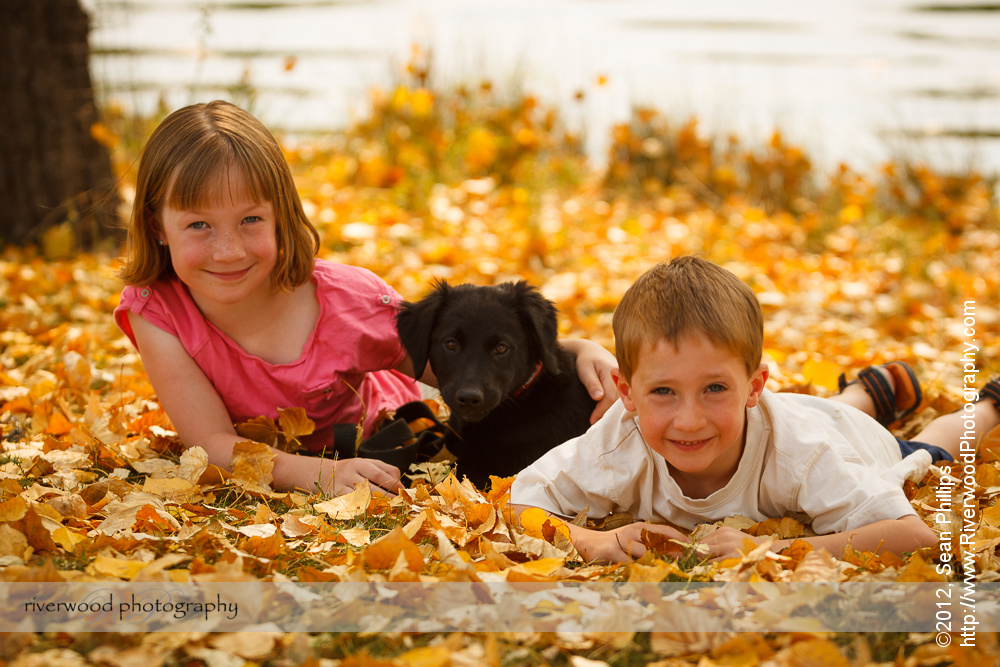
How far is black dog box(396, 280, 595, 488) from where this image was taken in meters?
3.05

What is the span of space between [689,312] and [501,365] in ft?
3.12

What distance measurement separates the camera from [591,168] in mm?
9492

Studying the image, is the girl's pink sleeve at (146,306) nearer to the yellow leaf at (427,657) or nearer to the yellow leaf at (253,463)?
the yellow leaf at (253,463)

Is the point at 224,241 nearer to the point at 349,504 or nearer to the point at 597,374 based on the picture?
the point at 349,504

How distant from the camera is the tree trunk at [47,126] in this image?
18.5 feet

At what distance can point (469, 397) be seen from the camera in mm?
2836

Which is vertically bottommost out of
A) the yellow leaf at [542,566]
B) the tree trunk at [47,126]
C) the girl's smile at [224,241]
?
the yellow leaf at [542,566]

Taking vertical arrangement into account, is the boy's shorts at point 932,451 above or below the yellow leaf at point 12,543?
below

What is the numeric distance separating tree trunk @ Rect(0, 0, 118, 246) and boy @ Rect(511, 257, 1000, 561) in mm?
4457

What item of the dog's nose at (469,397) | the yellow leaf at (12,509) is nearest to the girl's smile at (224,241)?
the dog's nose at (469,397)

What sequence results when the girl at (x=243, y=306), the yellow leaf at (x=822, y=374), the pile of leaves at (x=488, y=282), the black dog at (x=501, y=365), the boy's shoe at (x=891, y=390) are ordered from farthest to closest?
1. the yellow leaf at (x=822, y=374)
2. the boy's shoe at (x=891, y=390)
3. the black dog at (x=501, y=365)
4. the girl at (x=243, y=306)
5. the pile of leaves at (x=488, y=282)

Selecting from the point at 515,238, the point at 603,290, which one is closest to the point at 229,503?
the point at 603,290

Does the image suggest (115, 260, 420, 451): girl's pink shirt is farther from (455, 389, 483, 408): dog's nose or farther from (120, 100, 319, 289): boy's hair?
(455, 389, 483, 408): dog's nose

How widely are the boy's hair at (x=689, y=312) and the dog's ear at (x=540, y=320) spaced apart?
0.64 meters
